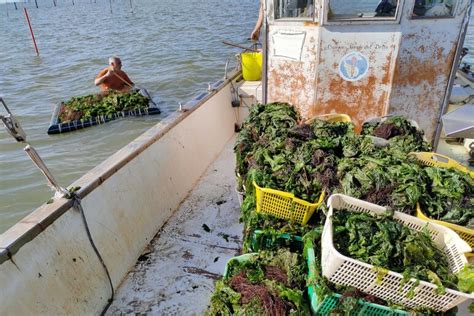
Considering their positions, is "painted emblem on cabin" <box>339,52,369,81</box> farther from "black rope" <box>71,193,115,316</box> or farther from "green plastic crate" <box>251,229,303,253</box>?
"black rope" <box>71,193,115,316</box>

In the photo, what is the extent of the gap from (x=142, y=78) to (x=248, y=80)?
17.5 feet

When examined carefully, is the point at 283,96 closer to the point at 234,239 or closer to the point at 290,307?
the point at 234,239

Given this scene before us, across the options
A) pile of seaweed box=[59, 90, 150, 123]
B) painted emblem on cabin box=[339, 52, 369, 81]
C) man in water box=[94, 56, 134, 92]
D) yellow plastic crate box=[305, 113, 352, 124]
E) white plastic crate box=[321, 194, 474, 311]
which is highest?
painted emblem on cabin box=[339, 52, 369, 81]

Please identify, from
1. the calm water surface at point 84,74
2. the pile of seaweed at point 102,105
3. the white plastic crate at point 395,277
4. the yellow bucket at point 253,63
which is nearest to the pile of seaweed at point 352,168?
the white plastic crate at point 395,277

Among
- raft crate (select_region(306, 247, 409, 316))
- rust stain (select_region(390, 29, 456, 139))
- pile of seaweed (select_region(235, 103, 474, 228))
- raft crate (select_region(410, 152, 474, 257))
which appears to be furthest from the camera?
rust stain (select_region(390, 29, 456, 139))

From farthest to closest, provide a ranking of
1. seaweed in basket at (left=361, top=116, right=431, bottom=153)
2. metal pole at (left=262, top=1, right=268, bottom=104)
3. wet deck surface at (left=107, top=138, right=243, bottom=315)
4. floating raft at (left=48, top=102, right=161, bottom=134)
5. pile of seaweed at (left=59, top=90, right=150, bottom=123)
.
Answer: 1. pile of seaweed at (left=59, top=90, right=150, bottom=123)
2. floating raft at (left=48, top=102, right=161, bottom=134)
3. metal pole at (left=262, top=1, right=268, bottom=104)
4. seaweed in basket at (left=361, top=116, right=431, bottom=153)
5. wet deck surface at (left=107, top=138, right=243, bottom=315)

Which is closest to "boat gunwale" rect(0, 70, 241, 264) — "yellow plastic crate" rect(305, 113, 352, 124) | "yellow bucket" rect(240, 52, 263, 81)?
"yellow plastic crate" rect(305, 113, 352, 124)

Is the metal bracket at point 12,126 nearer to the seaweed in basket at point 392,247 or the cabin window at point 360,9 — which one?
the seaweed in basket at point 392,247

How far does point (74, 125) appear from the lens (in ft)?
20.5

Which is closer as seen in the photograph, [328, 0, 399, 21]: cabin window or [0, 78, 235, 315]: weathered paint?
[0, 78, 235, 315]: weathered paint

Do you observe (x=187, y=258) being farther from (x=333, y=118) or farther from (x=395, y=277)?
(x=333, y=118)

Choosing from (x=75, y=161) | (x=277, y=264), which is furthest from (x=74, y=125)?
(x=277, y=264)

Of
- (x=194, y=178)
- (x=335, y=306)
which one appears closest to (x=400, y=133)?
(x=335, y=306)

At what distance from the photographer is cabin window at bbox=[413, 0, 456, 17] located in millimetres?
3275
